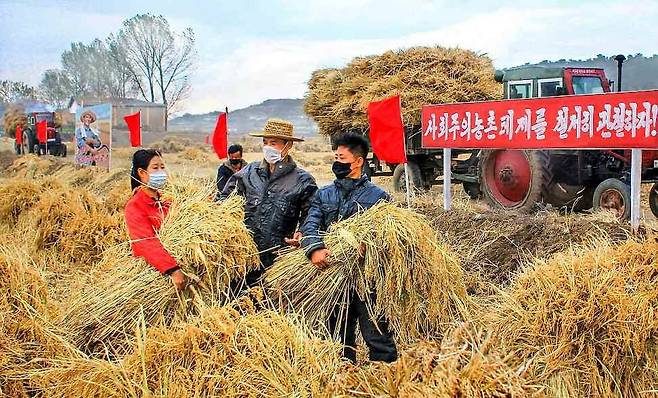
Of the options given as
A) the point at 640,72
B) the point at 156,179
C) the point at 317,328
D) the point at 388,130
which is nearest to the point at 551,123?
the point at 388,130

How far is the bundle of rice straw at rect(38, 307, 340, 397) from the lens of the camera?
2402mm

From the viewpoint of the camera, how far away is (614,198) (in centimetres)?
741

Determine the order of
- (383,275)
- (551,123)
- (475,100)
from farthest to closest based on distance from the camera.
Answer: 1. (475,100)
2. (551,123)
3. (383,275)

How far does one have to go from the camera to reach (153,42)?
4616 centimetres

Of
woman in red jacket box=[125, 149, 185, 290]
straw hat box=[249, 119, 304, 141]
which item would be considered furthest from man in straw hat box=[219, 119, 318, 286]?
woman in red jacket box=[125, 149, 185, 290]

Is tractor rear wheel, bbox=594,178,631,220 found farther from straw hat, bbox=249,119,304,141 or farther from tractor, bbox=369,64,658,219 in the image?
straw hat, bbox=249,119,304,141

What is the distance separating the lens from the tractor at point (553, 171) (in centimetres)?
786

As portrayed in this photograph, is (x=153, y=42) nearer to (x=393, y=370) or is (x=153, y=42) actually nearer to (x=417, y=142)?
(x=417, y=142)

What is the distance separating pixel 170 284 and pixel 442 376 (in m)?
1.55

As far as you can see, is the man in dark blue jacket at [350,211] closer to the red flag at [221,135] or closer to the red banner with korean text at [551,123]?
the red banner with korean text at [551,123]

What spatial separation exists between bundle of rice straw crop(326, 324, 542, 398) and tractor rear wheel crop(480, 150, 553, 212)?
20.3 feet

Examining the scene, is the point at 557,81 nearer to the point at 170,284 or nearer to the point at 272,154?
the point at 272,154

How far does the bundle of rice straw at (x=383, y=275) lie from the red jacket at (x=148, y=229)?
582mm

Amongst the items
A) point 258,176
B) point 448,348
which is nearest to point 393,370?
point 448,348
